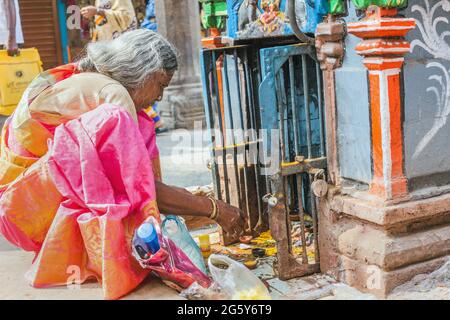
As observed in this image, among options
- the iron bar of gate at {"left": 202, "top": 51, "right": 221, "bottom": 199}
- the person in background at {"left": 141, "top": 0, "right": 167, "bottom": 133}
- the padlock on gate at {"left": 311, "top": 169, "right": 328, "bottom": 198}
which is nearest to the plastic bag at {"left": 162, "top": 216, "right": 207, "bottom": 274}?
the padlock on gate at {"left": 311, "top": 169, "right": 328, "bottom": 198}

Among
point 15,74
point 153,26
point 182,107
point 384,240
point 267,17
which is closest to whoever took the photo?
point 384,240

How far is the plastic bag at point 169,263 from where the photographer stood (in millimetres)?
2646

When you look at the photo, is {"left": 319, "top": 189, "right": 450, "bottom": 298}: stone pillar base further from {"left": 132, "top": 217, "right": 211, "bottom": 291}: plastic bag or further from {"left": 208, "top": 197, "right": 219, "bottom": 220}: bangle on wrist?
{"left": 132, "top": 217, "right": 211, "bottom": 291}: plastic bag

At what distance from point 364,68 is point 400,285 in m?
0.98

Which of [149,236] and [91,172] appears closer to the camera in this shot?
[149,236]

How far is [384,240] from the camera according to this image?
281 cm

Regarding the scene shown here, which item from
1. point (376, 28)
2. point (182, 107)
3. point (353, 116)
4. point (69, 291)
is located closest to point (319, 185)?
point (353, 116)

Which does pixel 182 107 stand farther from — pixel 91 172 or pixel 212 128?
pixel 91 172

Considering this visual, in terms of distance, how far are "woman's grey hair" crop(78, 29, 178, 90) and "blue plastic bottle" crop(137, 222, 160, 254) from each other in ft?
2.39

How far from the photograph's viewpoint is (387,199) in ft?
9.18

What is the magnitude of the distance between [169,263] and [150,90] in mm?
846

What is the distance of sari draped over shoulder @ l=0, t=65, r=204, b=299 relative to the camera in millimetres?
2699
